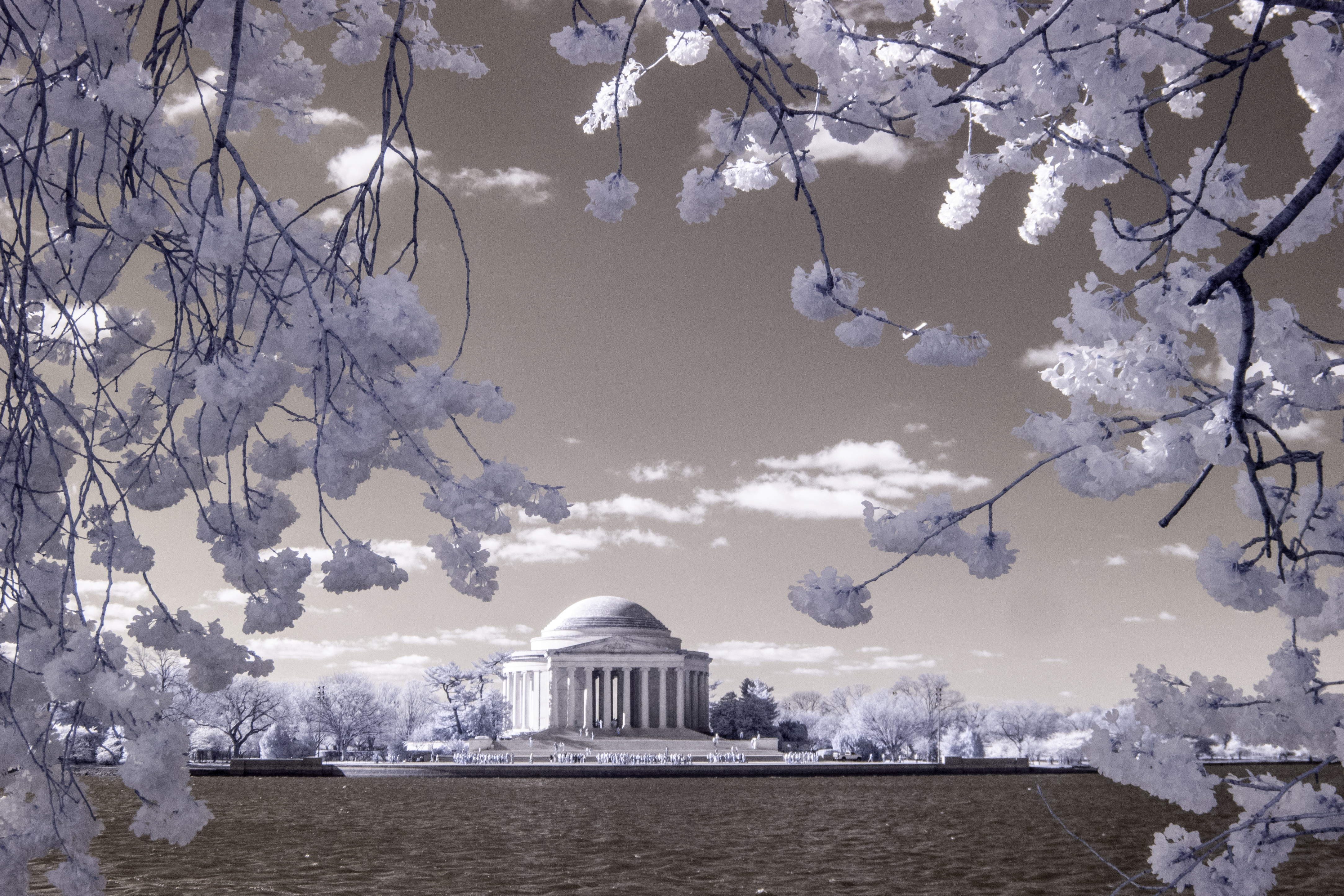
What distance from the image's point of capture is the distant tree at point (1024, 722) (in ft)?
391

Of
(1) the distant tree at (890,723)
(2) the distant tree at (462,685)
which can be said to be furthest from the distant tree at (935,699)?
(2) the distant tree at (462,685)

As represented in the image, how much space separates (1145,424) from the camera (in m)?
4.63

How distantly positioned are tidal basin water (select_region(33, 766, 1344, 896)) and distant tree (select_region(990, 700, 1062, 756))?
77.1 metres

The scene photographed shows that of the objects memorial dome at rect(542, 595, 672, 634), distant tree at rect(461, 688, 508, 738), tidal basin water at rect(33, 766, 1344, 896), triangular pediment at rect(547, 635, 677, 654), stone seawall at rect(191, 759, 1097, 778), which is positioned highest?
memorial dome at rect(542, 595, 672, 634)

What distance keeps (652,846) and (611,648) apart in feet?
225

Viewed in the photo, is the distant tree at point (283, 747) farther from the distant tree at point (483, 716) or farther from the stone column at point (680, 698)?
the stone column at point (680, 698)

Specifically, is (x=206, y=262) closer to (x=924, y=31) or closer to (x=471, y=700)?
(x=924, y=31)

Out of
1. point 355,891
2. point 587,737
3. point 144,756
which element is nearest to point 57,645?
point 144,756

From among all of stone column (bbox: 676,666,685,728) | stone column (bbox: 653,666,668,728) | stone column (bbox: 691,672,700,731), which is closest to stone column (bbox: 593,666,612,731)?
stone column (bbox: 653,666,668,728)

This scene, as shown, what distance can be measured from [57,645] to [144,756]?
71cm

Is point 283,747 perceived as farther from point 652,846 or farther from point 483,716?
point 652,846

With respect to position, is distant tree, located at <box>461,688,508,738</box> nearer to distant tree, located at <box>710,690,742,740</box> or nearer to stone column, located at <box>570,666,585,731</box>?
stone column, located at <box>570,666,585,731</box>

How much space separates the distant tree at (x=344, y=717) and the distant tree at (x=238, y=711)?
392 centimetres

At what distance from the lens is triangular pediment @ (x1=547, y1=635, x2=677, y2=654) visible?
302 ft
